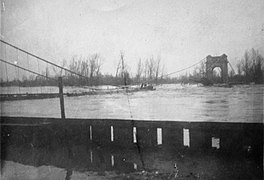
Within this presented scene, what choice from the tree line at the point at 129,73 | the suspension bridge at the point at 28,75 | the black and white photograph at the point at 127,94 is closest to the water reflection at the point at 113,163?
the black and white photograph at the point at 127,94

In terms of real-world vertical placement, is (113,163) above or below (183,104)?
below

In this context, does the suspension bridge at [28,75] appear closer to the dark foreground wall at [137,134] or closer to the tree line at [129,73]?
the tree line at [129,73]

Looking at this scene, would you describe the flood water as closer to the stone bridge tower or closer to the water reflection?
the stone bridge tower

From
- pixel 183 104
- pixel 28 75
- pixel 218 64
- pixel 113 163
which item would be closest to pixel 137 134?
pixel 113 163

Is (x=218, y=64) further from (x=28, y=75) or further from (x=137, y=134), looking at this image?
(x=28, y=75)

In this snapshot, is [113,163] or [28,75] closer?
[113,163]

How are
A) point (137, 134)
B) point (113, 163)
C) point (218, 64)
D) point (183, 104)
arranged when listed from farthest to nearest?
1. point (137, 134)
2. point (113, 163)
3. point (183, 104)
4. point (218, 64)
